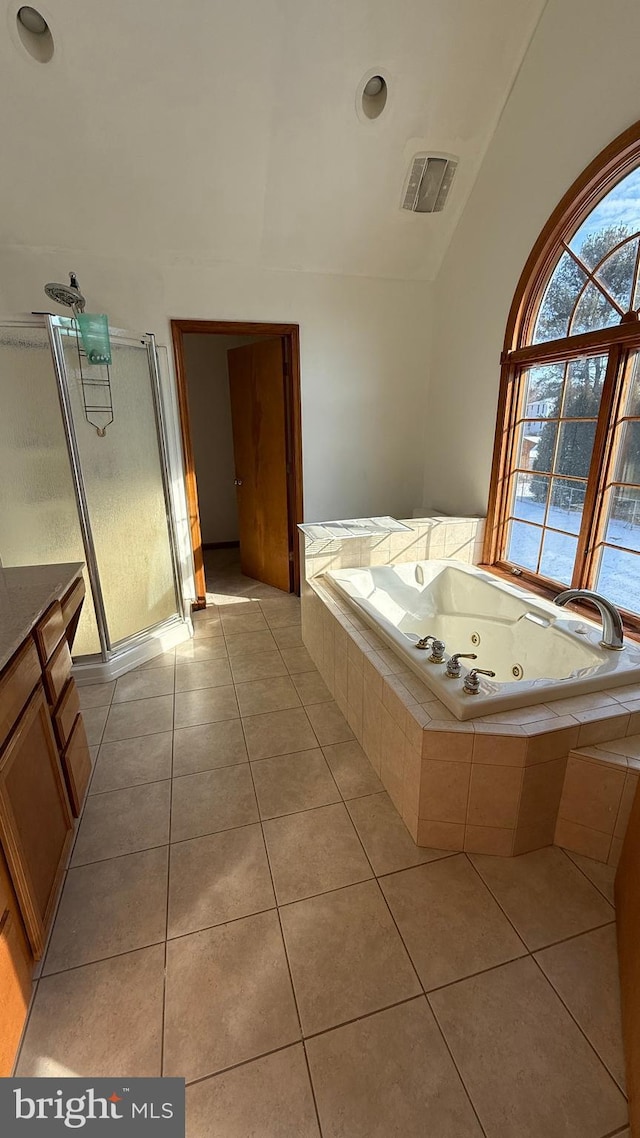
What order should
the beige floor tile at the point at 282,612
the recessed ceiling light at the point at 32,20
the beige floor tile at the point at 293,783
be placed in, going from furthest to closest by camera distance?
the beige floor tile at the point at 282,612, the recessed ceiling light at the point at 32,20, the beige floor tile at the point at 293,783

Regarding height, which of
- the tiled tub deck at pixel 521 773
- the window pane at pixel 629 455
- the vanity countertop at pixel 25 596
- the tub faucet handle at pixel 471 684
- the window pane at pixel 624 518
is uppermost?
the window pane at pixel 629 455

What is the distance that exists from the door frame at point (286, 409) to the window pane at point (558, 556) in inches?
68.2

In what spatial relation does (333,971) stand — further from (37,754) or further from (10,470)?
(10,470)

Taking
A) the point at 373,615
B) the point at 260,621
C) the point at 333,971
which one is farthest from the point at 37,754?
the point at 260,621

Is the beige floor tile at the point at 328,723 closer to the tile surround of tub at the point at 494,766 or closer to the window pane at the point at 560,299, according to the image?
the tile surround of tub at the point at 494,766

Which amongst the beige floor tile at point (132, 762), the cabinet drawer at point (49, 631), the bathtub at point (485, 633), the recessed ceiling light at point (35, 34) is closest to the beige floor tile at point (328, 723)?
the bathtub at point (485, 633)

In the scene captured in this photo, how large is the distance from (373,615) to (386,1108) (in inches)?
59.5

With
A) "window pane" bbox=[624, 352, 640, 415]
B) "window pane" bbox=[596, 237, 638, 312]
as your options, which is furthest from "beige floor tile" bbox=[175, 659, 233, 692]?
"window pane" bbox=[596, 237, 638, 312]

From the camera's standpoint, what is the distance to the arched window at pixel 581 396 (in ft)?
6.83

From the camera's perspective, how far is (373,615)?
2207 millimetres

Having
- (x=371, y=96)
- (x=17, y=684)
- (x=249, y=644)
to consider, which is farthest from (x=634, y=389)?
(x=17, y=684)

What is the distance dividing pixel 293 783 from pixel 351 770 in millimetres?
241
